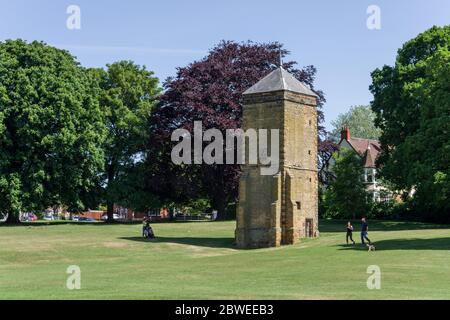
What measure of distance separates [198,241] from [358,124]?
8060 cm

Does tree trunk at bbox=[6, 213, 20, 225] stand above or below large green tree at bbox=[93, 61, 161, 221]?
below

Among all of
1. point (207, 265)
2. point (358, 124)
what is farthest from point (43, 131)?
point (358, 124)

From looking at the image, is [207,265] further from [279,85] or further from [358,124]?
[358,124]

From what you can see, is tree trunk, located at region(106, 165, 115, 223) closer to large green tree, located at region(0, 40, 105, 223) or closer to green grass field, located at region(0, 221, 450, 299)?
large green tree, located at region(0, 40, 105, 223)

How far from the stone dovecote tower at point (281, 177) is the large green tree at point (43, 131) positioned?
2000 cm

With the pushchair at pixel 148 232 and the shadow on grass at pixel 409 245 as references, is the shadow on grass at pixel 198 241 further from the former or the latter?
the shadow on grass at pixel 409 245

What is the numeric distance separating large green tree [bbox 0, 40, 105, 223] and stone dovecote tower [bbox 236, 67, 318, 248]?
787 inches

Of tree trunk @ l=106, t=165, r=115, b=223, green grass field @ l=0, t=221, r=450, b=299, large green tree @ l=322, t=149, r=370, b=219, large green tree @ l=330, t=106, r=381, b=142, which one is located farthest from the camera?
large green tree @ l=330, t=106, r=381, b=142

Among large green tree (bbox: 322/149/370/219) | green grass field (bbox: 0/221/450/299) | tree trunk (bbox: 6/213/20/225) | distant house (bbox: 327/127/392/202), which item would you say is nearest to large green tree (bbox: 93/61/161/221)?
tree trunk (bbox: 6/213/20/225)

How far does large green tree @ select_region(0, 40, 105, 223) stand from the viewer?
57281 millimetres

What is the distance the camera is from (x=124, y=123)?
67625 millimetres

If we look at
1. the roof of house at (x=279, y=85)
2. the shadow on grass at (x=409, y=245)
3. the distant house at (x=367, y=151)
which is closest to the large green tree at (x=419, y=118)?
the shadow on grass at (x=409, y=245)
